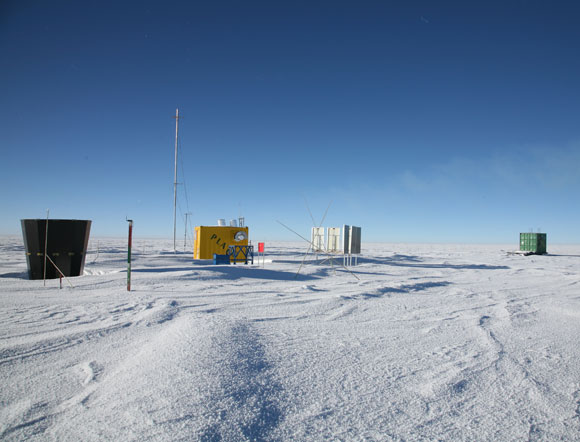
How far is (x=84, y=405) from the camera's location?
8.55ft

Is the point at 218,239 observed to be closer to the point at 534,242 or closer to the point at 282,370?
the point at 282,370

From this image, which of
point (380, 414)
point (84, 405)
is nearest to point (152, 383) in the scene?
point (84, 405)

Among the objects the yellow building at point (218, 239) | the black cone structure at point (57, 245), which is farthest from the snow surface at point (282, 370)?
the yellow building at point (218, 239)

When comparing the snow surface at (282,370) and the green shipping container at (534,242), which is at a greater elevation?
the green shipping container at (534,242)

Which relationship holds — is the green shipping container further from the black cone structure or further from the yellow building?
the black cone structure

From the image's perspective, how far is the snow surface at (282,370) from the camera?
242 centimetres

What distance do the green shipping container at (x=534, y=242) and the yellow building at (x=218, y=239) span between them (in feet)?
102

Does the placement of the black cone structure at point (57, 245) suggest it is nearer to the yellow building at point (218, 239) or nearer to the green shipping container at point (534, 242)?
the yellow building at point (218, 239)

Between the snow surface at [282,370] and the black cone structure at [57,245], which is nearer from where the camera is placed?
the snow surface at [282,370]

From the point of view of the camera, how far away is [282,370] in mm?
3352

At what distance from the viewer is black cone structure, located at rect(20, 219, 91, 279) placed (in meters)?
10.5

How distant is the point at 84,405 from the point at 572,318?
7742 millimetres

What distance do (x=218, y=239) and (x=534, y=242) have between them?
3284 centimetres

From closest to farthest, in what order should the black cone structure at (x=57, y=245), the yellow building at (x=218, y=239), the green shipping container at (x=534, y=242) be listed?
the black cone structure at (x=57, y=245)
the yellow building at (x=218, y=239)
the green shipping container at (x=534, y=242)
